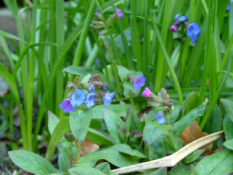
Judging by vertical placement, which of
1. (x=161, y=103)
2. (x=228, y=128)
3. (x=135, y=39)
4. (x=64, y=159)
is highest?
(x=135, y=39)

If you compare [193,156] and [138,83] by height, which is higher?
[138,83]

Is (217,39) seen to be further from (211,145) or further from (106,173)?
(106,173)

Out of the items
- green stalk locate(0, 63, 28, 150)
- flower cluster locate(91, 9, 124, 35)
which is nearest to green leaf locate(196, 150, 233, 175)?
flower cluster locate(91, 9, 124, 35)

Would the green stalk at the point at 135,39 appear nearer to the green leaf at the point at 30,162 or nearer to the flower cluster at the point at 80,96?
the flower cluster at the point at 80,96

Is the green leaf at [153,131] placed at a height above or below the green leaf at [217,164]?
above

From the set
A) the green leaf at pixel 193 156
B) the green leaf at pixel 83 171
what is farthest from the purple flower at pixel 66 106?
the green leaf at pixel 193 156

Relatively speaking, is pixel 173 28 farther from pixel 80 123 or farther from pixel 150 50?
pixel 80 123

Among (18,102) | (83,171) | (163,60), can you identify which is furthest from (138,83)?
(18,102)
